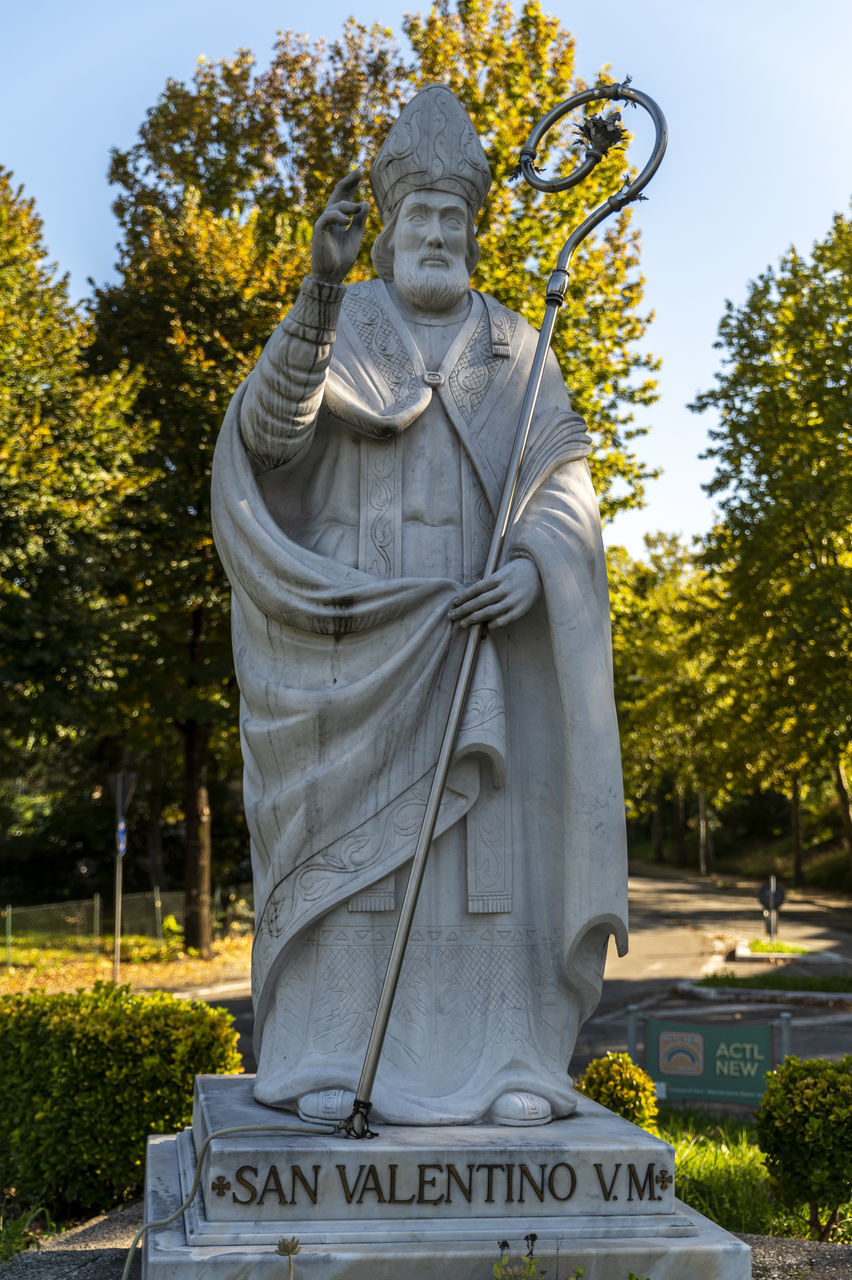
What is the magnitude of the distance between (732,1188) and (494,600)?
372 centimetres

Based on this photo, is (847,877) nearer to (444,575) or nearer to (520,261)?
(520,261)

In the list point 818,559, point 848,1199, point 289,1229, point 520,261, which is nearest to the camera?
point 289,1229

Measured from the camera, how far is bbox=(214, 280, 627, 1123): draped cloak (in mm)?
3889

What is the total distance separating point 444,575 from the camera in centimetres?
422

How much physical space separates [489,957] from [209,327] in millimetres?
17210

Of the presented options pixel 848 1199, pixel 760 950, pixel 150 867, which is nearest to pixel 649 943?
pixel 760 950

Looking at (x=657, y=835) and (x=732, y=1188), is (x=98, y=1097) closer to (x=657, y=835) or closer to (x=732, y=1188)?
(x=732, y=1188)

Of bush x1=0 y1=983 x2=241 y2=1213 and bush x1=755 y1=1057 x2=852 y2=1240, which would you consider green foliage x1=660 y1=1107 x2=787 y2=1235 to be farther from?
bush x1=0 y1=983 x2=241 y2=1213

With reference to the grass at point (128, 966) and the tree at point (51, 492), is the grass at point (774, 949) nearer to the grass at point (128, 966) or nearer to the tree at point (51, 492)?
the grass at point (128, 966)

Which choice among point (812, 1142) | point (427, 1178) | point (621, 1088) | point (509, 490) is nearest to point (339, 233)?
point (509, 490)

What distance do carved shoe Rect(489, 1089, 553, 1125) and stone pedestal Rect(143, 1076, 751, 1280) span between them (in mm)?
166

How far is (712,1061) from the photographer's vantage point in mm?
9125

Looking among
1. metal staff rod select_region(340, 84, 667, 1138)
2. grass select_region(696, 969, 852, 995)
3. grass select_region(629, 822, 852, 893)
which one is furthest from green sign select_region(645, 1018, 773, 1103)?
grass select_region(629, 822, 852, 893)

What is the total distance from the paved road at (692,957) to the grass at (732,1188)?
4.13 m
